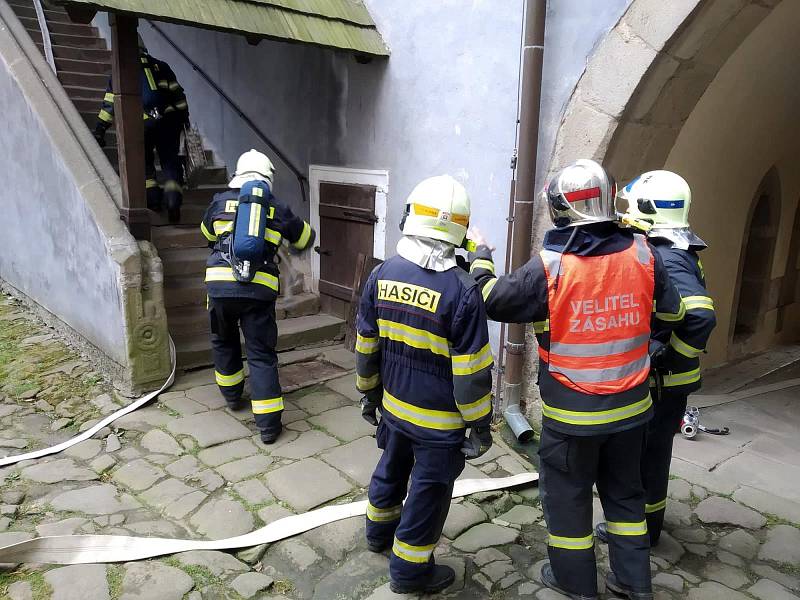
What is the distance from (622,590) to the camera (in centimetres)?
271

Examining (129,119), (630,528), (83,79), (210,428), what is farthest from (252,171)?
(83,79)

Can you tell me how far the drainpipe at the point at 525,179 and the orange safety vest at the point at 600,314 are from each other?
1.79 m

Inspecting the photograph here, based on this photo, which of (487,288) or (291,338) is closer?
(487,288)

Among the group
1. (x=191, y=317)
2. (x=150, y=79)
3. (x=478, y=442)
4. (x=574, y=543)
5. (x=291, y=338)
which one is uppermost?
(x=150, y=79)

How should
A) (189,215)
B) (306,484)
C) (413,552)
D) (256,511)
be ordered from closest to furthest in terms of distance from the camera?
(413,552) → (256,511) → (306,484) → (189,215)

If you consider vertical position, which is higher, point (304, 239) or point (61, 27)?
point (61, 27)

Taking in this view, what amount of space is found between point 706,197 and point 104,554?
510cm

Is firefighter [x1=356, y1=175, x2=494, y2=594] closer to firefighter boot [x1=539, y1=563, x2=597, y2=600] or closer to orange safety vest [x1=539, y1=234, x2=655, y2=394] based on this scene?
orange safety vest [x1=539, y1=234, x2=655, y2=394]

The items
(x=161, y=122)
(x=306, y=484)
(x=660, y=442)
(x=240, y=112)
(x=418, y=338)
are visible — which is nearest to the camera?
(x=418, y=338)

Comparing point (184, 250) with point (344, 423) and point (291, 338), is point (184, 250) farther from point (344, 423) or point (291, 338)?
point (344, 423)

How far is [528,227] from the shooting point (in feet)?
14.0

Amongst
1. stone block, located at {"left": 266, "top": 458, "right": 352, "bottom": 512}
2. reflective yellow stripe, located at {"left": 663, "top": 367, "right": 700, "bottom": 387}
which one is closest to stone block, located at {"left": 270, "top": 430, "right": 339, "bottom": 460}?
stone block, located at {"left": 266, "top": 458, "right": 352, "bottom": 512}

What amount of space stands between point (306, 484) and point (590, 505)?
1.71 meters

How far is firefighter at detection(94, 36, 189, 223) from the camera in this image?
5.78m
